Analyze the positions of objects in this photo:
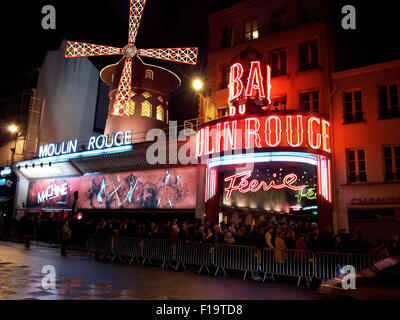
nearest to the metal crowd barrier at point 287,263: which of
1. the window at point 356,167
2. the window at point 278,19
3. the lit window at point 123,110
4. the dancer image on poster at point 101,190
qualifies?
the window at point 356,167

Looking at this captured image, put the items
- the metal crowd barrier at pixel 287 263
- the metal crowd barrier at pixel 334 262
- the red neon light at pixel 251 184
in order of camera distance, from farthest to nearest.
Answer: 1. the red neon light at pixel 251 184
2. the metal crowd barrier at pixel 287 263
3. the metal crowd barrier at pixel 334 262

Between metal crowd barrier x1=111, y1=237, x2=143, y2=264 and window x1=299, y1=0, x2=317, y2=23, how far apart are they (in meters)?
12.4

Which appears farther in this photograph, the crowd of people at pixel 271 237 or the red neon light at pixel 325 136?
the red neon light at pixel 325 136

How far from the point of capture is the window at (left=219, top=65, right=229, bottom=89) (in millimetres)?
17734

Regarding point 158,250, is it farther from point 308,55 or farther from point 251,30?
point 251,30

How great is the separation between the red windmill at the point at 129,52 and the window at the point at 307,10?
8.18 meters

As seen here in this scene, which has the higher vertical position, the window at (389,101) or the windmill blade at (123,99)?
the windmill blade at (123,99)

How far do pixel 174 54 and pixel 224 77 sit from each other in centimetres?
684

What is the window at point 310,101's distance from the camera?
15.3m

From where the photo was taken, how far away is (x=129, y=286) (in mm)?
7973

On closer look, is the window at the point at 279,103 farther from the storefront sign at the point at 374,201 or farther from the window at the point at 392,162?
the storefront sign at the point at 374,201

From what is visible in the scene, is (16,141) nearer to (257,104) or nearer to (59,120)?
(59,120)

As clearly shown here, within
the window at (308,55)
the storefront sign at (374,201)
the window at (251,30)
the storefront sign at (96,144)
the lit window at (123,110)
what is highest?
the window at (251,30)
